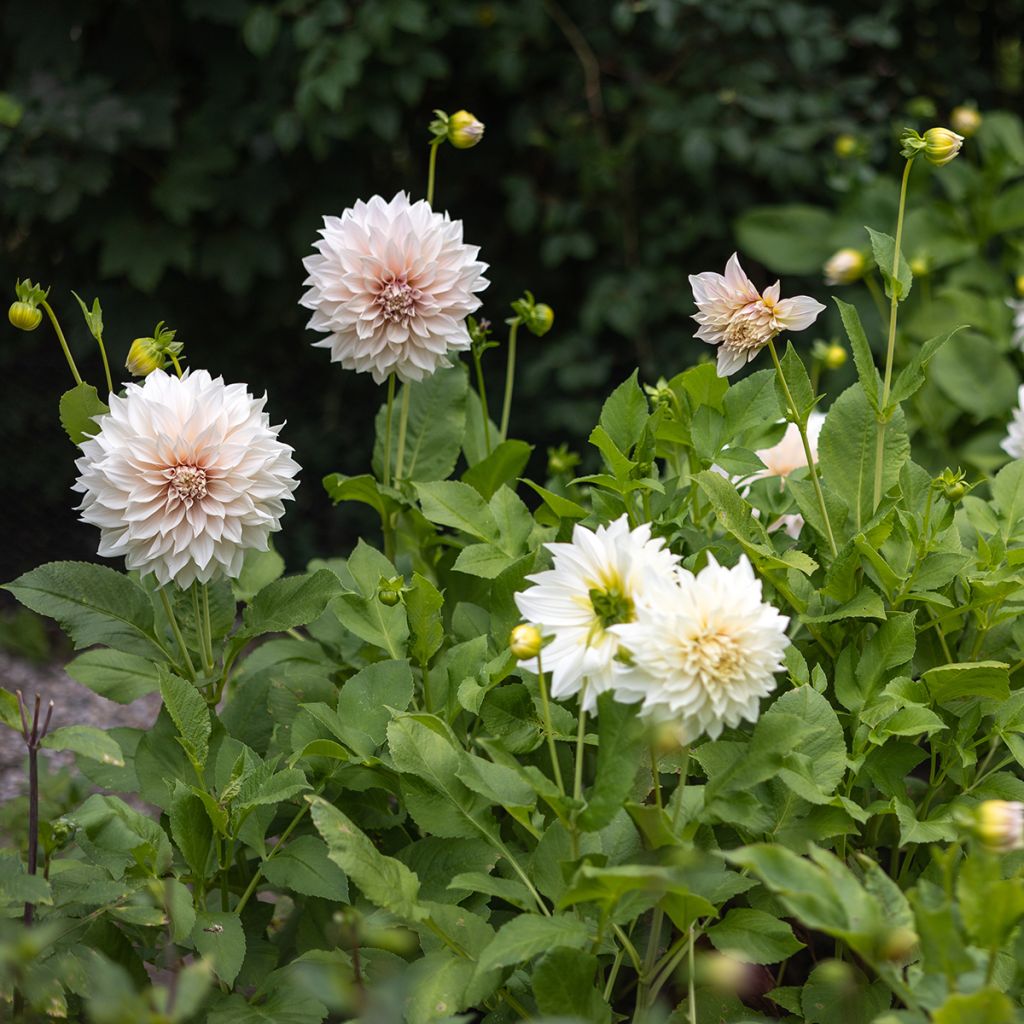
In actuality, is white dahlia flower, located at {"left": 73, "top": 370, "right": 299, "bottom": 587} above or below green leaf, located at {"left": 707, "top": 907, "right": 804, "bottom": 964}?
above

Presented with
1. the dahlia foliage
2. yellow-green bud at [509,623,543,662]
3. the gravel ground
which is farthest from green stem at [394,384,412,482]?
the gravel ground

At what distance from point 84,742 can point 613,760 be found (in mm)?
424

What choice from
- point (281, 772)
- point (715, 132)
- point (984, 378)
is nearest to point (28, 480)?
point (715, 132)

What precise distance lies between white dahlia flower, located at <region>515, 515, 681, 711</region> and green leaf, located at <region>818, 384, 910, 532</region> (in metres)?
0.29

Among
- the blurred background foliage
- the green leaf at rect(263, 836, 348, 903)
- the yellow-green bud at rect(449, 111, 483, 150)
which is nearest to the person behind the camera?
the green leaf at rect(263, 836, 348, 903)

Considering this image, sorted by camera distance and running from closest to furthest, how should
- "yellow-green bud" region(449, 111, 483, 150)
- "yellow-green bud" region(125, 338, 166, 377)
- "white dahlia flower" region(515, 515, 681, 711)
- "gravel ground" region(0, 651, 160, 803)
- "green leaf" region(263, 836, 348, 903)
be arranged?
"white dahlia flower" region(515, 515, 681, 711)
"green leaf" region(263, 836, 348, 903)
"yellow-green bud" region(125, 338, 166, 377)
"yellow-green bud" region(449, 111, 483, 150)
"gravel ground" region(0, 651, 160, 803)

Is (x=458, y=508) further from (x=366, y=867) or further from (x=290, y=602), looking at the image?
(x=366, y=867)

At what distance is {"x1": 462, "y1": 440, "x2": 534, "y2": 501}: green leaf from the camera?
4.17ft

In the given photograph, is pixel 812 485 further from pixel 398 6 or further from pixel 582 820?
pixel 398 6

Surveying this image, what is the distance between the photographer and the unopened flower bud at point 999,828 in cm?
70

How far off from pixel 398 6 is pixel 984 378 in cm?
132

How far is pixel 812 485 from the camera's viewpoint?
111 centimetres

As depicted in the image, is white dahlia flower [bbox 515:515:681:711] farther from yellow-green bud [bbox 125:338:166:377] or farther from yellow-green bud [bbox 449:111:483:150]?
yellow-green bud [bbox 449:111:483:150]

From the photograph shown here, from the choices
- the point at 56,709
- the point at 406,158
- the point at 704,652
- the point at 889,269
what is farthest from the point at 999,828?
the point at 406,158
